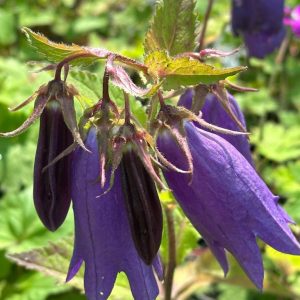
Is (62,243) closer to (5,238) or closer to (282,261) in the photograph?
(5,238)

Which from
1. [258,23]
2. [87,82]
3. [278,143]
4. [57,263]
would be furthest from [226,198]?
[278,143]

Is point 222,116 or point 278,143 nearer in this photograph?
point 222,116

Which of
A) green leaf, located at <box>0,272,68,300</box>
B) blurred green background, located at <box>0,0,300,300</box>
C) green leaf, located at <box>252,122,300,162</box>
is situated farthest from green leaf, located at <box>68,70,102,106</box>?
green leaf, located at <box>252,122,300,162</box>

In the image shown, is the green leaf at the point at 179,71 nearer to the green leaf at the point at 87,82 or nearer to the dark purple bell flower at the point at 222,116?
the dark purple bell flower at the point at 222,116

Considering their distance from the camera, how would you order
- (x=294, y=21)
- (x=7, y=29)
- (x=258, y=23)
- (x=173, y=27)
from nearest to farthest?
(x=173, y=27)
(x=258, y=23)
(x=294, y=21)
(x=7, y=29)

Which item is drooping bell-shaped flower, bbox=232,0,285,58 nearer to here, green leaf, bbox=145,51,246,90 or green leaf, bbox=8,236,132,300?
green leaf, bbox=8,236,132,300

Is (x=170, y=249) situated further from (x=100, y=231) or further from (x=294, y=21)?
(x=294, y=21)

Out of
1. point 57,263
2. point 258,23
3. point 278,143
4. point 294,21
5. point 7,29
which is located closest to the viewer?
point 57,263

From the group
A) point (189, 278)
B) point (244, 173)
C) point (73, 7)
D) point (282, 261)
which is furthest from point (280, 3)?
point (73, 7)
